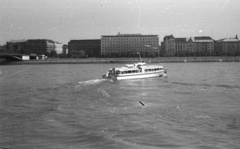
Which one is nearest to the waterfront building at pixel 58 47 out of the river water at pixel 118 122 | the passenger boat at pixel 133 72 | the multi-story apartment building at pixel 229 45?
the multi-story apartment building at pixel 229 45

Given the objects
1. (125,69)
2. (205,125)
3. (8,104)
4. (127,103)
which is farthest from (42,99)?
(125,69)

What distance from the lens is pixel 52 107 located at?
1781cm

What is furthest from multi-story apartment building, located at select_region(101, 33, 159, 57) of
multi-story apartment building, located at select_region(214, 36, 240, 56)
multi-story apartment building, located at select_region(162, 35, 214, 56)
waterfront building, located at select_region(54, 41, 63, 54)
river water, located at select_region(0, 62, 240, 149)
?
river water, located at select_region(0, 62, 240, 149)

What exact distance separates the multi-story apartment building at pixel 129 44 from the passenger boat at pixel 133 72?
8335cm

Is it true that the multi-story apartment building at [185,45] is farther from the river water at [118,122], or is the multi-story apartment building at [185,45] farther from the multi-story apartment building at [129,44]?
the river water at [118,122]

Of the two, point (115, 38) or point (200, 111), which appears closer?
point (200, 111)

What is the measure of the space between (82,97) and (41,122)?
23.4ft

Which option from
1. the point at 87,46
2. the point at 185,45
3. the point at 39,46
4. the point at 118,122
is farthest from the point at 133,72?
the point at 87,46

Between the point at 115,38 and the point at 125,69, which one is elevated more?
the point at 115,38

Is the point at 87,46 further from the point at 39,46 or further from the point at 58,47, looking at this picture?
→ the point at 39,46

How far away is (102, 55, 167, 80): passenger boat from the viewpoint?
3622 centimetres

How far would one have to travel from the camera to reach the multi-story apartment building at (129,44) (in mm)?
127188

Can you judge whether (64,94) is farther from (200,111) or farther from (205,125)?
(205,125)

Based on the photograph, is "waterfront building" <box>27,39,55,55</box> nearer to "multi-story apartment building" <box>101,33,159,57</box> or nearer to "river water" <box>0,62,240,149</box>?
"multi-story apartment building" <box>101,33,159,57</box>
